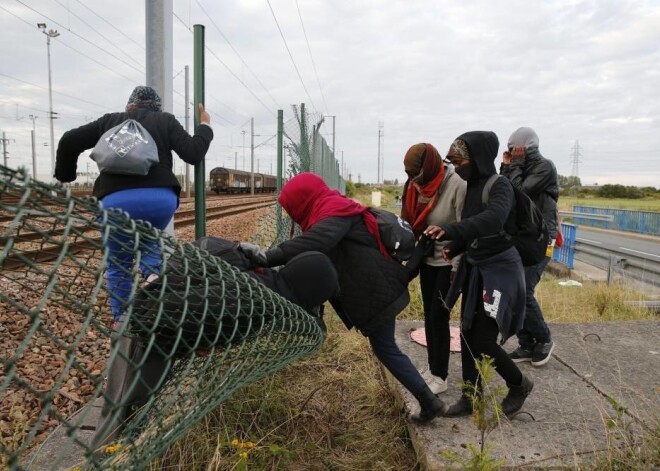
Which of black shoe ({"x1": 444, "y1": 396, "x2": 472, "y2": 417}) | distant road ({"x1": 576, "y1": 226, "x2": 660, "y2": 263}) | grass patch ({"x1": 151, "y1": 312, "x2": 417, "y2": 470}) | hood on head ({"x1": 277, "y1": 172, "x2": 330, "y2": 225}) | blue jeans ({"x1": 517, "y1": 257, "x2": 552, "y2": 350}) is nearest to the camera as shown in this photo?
grass patch ({"x1": 151, "y1": 312, "x2": 417, "y2": 470})

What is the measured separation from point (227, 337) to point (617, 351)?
3.52m

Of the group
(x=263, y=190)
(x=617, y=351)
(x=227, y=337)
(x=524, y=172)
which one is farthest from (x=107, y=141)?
(x=263, y=190)

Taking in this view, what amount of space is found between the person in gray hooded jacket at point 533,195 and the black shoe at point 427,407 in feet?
4.22

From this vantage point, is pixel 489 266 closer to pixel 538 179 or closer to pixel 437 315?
pixel 437 315

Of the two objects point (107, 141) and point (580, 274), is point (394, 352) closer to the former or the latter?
point (107, 141)

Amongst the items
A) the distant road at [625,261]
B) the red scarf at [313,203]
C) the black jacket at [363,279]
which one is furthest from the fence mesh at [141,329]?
the distant road at [625,261]

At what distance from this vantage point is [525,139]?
12.7ft

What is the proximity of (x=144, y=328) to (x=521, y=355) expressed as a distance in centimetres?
325

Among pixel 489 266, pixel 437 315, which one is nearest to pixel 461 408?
pixel 437 315

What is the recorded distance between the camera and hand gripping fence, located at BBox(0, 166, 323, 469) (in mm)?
1155

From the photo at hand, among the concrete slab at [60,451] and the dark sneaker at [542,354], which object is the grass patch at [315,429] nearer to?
the concrete slab at [60,451]

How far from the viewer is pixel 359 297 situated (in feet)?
9.08

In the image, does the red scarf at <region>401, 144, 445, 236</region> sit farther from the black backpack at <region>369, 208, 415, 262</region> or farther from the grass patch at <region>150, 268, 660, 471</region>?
the grass patch at <region>150, 268, 660, 471</region>

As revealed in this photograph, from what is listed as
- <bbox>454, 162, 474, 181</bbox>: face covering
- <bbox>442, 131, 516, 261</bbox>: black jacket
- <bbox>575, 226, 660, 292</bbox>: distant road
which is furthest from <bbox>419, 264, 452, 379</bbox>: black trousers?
<bbox>575, 226, 660, 292</bbox>: distant road
